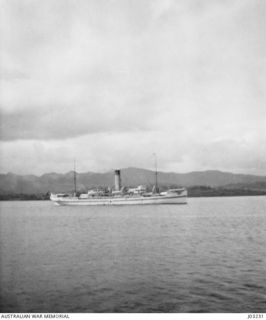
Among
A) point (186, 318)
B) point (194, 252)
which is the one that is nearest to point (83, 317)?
point (186, 318)

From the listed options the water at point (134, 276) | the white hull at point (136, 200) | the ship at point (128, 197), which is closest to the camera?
the water at point (134, 276)

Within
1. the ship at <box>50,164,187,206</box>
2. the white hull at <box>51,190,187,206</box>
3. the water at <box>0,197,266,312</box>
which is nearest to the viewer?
the water at <box>0,197,266,312</box>

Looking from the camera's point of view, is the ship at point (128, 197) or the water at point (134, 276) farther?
the ship at point (128, 197)

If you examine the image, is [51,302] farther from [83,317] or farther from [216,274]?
[216,274]

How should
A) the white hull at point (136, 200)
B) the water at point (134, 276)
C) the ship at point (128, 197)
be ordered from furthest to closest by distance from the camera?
the ship at point (128, 197)
the white hull at point (136, 200)
the water at point (134, 276)

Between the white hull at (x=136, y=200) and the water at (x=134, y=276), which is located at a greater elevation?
the white hull at (x=136, y=200)

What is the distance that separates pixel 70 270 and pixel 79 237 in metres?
12.3

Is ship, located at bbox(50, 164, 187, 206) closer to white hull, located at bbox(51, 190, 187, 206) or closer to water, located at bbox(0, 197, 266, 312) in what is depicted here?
white hull, located at bbox(51, 190, 187, 206)

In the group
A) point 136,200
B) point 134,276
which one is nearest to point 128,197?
point 136,200

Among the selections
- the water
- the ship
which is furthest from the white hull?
the water

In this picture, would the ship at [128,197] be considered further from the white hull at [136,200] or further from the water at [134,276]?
the water at [134,276]

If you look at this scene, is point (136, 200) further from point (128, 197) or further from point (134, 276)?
point (134, 276)

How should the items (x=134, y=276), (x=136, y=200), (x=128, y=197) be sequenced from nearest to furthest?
(x=134, y=276)
(x=136, y=200)
(x=128, y=197)

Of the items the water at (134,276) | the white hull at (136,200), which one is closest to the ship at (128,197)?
the white hull at (136,200)
